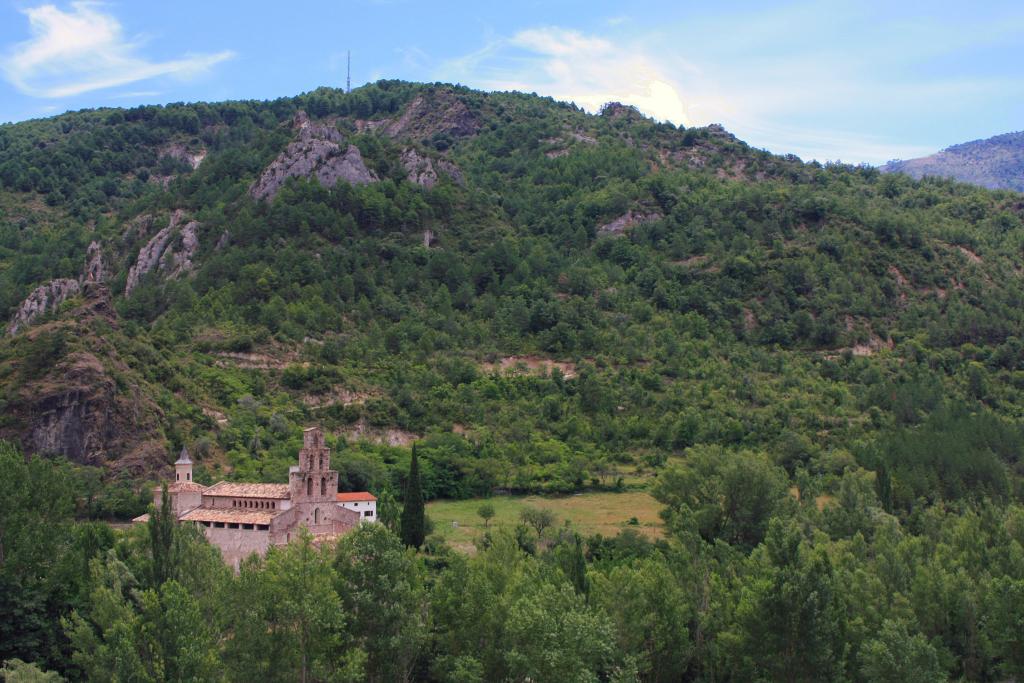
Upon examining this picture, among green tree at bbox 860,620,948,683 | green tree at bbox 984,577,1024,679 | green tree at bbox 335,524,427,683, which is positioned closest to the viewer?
green tree at bbox 860,620,948,683

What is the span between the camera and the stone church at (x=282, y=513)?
5366cm

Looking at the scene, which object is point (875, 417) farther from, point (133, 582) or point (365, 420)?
point (133, 582)

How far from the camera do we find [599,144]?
174 m

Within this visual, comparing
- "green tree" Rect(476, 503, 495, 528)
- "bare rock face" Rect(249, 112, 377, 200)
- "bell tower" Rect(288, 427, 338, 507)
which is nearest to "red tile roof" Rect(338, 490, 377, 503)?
"bell tower" Rect(288, 427, 338, 507)

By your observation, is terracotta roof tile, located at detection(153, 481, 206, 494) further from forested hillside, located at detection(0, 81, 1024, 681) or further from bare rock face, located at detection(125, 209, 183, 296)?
bare rock face, located at detection(125, 209, 183, 296)

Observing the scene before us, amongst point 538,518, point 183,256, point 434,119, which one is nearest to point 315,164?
point 183,256

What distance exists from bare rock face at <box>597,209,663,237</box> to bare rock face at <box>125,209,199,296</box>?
50436mm

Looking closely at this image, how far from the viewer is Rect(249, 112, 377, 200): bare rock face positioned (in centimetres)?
13000

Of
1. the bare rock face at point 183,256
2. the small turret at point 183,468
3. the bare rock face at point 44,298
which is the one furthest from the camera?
the bare rock face at point 183,256

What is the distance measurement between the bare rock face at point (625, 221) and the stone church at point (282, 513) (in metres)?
89.7

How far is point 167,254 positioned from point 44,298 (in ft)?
54.8

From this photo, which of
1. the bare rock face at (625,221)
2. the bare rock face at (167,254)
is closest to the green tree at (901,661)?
the bare rock face at (167,254)

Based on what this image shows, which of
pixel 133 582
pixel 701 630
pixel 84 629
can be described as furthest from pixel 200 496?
pixel 701 630

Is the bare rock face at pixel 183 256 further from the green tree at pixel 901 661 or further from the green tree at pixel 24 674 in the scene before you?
the green tree at pixel 901 661
